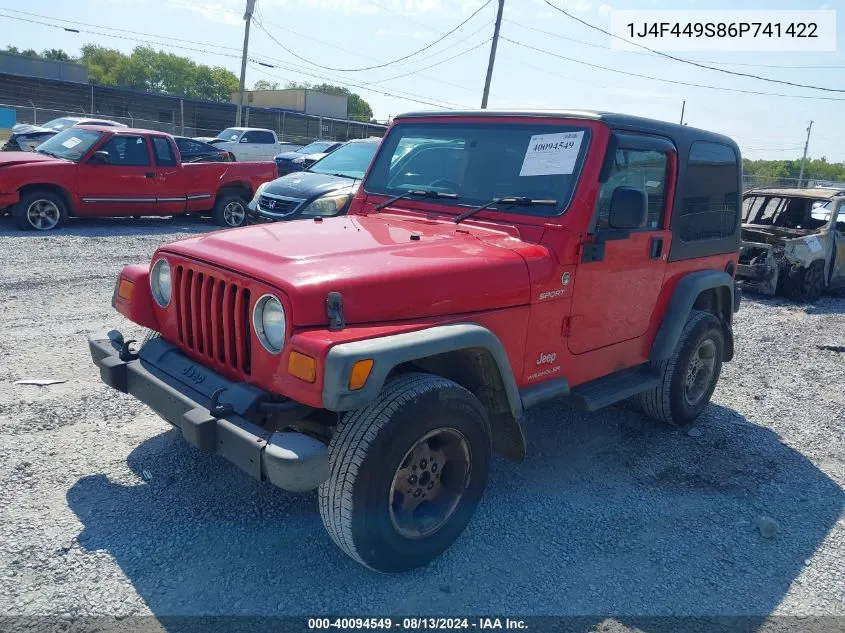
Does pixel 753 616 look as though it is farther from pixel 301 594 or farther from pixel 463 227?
pixel 463 227

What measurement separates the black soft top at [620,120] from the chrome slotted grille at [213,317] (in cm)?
196

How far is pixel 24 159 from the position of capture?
10461 mm

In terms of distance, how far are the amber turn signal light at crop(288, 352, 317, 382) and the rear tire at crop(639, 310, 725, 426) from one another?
2864 millimetres

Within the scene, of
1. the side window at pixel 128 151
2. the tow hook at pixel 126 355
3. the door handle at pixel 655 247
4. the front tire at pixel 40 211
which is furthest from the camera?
the side window at pixel 128 151

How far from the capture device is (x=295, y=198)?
9586mm

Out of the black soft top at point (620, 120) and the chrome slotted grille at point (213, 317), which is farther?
the black soft top at point (620, 120)

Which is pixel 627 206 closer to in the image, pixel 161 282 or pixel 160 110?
pixel 161 282

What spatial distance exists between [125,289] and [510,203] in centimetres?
214

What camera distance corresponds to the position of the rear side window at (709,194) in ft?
15.0

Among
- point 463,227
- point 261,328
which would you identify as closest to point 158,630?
point 261,328

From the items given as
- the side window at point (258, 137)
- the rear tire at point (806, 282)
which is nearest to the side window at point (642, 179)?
the rear tire at point (806, 282)

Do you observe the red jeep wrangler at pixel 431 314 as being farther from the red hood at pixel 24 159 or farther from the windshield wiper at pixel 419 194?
the red hood at pixel 24 159

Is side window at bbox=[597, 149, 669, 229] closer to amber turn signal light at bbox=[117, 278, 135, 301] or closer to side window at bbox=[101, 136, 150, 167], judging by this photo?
amber turn signal light at bbox=[117, 278, 135, 301]

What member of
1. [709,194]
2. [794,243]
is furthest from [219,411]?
[794,243]
